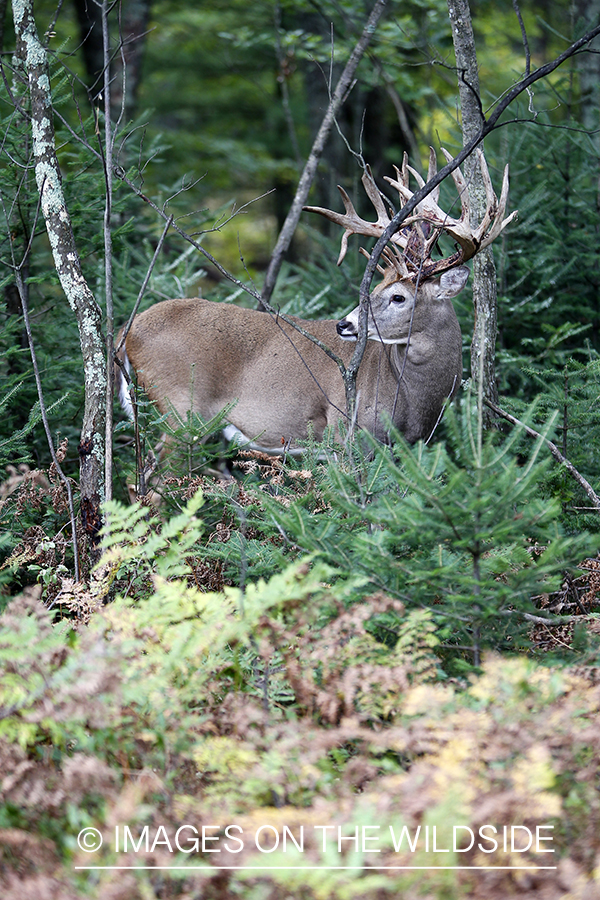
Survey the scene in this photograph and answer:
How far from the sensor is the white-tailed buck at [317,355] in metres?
6.02

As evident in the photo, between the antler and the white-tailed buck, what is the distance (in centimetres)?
1

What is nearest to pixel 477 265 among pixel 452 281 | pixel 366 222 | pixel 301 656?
pixel 452 281

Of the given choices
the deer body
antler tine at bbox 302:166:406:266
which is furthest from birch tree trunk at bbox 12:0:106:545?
antler tine at bbox 302:166:406:266

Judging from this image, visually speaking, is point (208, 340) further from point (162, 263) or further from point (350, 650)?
point (350, 650)

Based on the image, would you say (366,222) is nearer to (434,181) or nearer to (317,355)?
(317,355)

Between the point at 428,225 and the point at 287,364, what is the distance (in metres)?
1.52

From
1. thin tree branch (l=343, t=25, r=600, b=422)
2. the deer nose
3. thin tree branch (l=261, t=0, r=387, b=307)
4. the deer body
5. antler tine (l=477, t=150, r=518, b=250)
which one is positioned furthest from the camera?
thin tree branch (l=261, t=0, r=387, b=307)

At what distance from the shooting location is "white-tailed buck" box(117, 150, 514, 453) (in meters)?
6.02

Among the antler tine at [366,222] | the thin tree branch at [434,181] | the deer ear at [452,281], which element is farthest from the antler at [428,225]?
the thin tree branch at [434,181]

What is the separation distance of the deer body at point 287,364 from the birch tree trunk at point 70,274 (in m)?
1.44

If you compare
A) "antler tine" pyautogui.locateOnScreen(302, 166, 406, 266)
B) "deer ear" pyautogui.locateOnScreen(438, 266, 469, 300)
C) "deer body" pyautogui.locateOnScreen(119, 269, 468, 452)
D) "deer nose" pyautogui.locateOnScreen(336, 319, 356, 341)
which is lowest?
"deer body" pyautogui.locateOnScreen(119, 269, 468, 452)

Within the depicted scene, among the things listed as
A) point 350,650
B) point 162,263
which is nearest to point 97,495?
point 350,650

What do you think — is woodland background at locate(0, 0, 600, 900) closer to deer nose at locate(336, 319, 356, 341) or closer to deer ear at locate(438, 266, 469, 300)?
deer ear at locate(438, 266, 469, 300)

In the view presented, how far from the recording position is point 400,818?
2.04m
